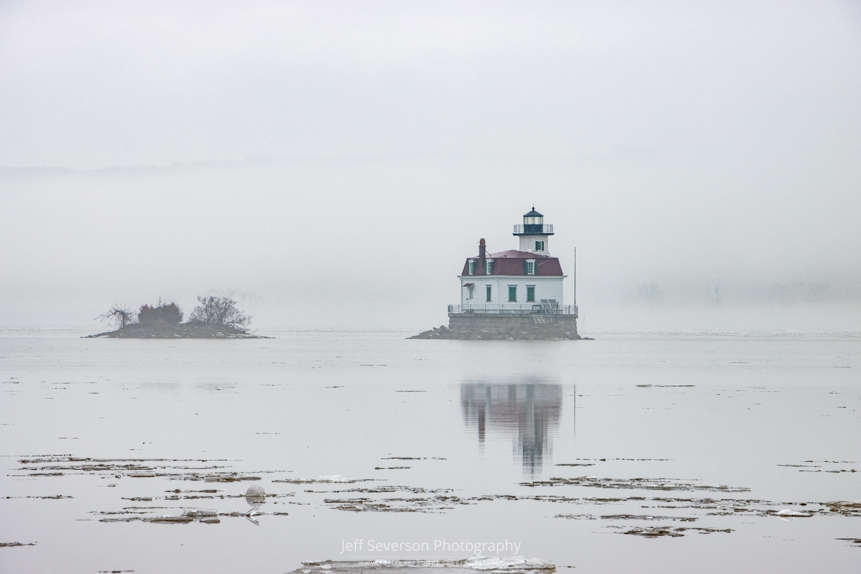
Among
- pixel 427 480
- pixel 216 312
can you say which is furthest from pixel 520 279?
pixel 427 480

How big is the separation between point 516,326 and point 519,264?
15.4ft

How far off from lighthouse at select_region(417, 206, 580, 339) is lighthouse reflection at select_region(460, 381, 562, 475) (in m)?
44.1

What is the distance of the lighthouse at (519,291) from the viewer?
→ 75.2 m

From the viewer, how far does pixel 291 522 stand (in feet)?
30.0

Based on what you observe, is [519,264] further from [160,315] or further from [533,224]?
[160,315]

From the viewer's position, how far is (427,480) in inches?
449

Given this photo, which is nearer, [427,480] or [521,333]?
[427,480]

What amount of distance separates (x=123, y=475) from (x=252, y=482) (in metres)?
1.60

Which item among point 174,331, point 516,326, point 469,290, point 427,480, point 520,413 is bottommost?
point 427,480

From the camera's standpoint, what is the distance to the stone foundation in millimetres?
76062

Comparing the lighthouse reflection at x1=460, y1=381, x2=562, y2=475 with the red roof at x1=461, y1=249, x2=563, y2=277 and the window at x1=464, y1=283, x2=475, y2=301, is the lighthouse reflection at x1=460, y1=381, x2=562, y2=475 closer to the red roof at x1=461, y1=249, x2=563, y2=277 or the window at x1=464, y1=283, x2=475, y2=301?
the red roof at x1=461, y1=249, x2=563, y2=277

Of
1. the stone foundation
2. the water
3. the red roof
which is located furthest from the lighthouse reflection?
the stone foundation

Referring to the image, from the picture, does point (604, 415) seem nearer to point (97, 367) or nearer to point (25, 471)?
point (25, 471)

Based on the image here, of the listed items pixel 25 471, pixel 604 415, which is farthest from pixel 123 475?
pixel 604 415
